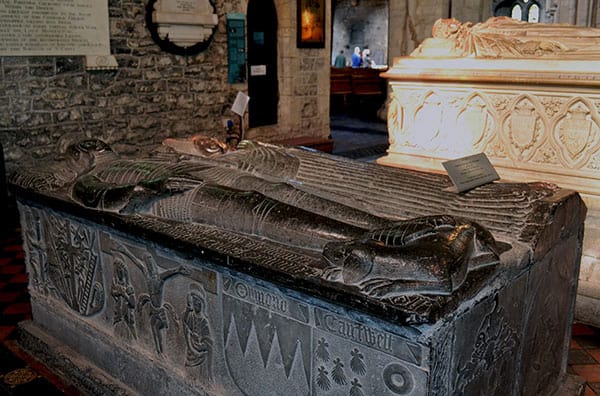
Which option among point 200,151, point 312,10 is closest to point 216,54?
point 312,10

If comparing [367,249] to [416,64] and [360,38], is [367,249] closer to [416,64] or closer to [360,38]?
[416,64]

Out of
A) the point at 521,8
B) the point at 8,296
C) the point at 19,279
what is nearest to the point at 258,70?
the point at 19,279

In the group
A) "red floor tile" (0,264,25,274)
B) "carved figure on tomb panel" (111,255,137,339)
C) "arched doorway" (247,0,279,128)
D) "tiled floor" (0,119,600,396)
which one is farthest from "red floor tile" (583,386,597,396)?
"arched doorway" (247,0,279,128)

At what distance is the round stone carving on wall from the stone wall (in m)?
0.09

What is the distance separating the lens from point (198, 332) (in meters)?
2.03

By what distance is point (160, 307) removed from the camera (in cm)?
215

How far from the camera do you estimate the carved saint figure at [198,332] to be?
1997 mm

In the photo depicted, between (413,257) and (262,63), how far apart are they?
6.55 m

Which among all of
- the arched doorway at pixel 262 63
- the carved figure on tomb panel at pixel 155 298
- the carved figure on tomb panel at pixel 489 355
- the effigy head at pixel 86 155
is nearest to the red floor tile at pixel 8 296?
the effigy head at pixel 86 155

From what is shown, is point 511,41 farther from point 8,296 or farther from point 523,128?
point 8,296

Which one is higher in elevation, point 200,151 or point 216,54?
point 216,54

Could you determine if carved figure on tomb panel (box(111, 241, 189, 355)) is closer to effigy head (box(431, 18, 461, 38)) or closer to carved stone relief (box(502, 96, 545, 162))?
carved stone relief (box(502, 96, 545, 162))

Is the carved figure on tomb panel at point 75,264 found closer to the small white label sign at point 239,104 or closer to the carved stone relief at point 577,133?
the small white label sign at point 239,104

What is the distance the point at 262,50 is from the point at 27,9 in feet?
10.4
